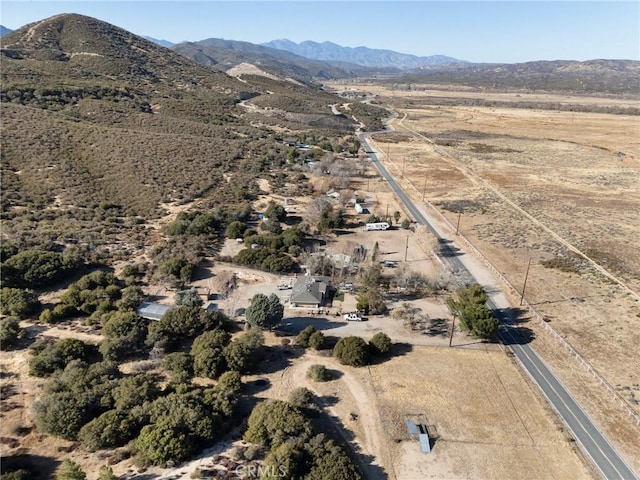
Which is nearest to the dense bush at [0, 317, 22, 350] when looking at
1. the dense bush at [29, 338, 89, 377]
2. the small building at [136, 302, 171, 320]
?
the dense bush at [29, 338, 89, 377]

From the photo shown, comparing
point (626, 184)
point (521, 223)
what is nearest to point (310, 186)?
point (521, 223)

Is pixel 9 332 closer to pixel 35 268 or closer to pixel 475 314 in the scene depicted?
pixel 35 268

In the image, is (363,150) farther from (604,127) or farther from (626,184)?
(604,127)

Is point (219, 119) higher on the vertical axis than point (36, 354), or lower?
higher

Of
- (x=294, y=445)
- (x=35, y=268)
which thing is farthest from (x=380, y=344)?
(x=35, y=268)

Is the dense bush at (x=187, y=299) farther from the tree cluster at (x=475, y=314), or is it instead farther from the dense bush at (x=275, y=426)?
→ the tree cluster at (x=475, y=314)

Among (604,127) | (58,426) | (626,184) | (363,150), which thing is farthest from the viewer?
(604,127)
